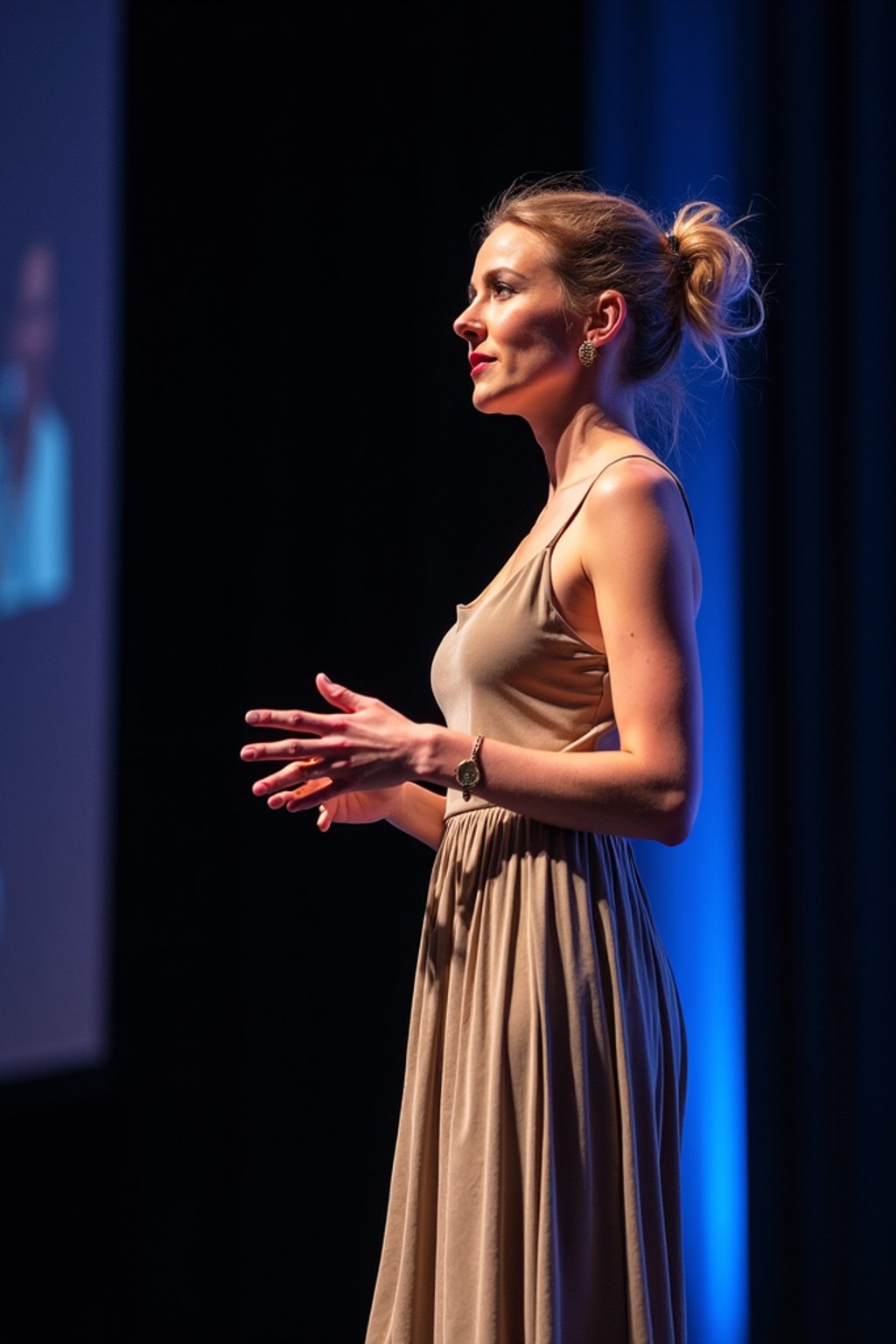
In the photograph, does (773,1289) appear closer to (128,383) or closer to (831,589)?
(831,589)

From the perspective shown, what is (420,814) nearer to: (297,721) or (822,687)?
(297,721)

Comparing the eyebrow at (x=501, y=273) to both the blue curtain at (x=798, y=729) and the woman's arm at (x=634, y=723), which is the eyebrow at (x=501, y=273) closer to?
the woman's arm at (x=634, y=723)

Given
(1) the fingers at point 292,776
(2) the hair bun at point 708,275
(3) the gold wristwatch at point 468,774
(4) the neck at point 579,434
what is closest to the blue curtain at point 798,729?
(2) the hair bun at point 708,275

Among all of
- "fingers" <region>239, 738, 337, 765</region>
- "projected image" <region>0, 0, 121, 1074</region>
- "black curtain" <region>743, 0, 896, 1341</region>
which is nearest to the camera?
"fingers" <region>239, 738, 337, 765</region>

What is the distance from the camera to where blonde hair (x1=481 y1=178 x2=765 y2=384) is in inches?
67.5

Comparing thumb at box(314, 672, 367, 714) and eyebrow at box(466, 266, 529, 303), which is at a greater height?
eyebrow at box(466, 266, 529, 303)

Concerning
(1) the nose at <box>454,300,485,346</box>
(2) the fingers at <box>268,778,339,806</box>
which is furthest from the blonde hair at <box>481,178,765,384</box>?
(2) the fingers at <box>268,778,339,806</box>

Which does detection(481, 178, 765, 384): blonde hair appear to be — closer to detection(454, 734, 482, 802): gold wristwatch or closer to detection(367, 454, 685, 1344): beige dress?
detection(367, 454, 685, 1344): beige dress

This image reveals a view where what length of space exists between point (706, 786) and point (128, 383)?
1.77 meters

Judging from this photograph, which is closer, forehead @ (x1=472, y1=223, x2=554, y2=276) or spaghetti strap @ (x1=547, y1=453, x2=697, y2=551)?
spaghetti strap @ (x1=547, y1=453, x2=697, y2=551)

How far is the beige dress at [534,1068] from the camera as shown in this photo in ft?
4.66

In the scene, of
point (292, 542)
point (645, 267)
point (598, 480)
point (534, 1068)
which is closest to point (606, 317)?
point (645, 267)

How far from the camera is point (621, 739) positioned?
149cm

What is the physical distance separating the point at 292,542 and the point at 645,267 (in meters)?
1.87
